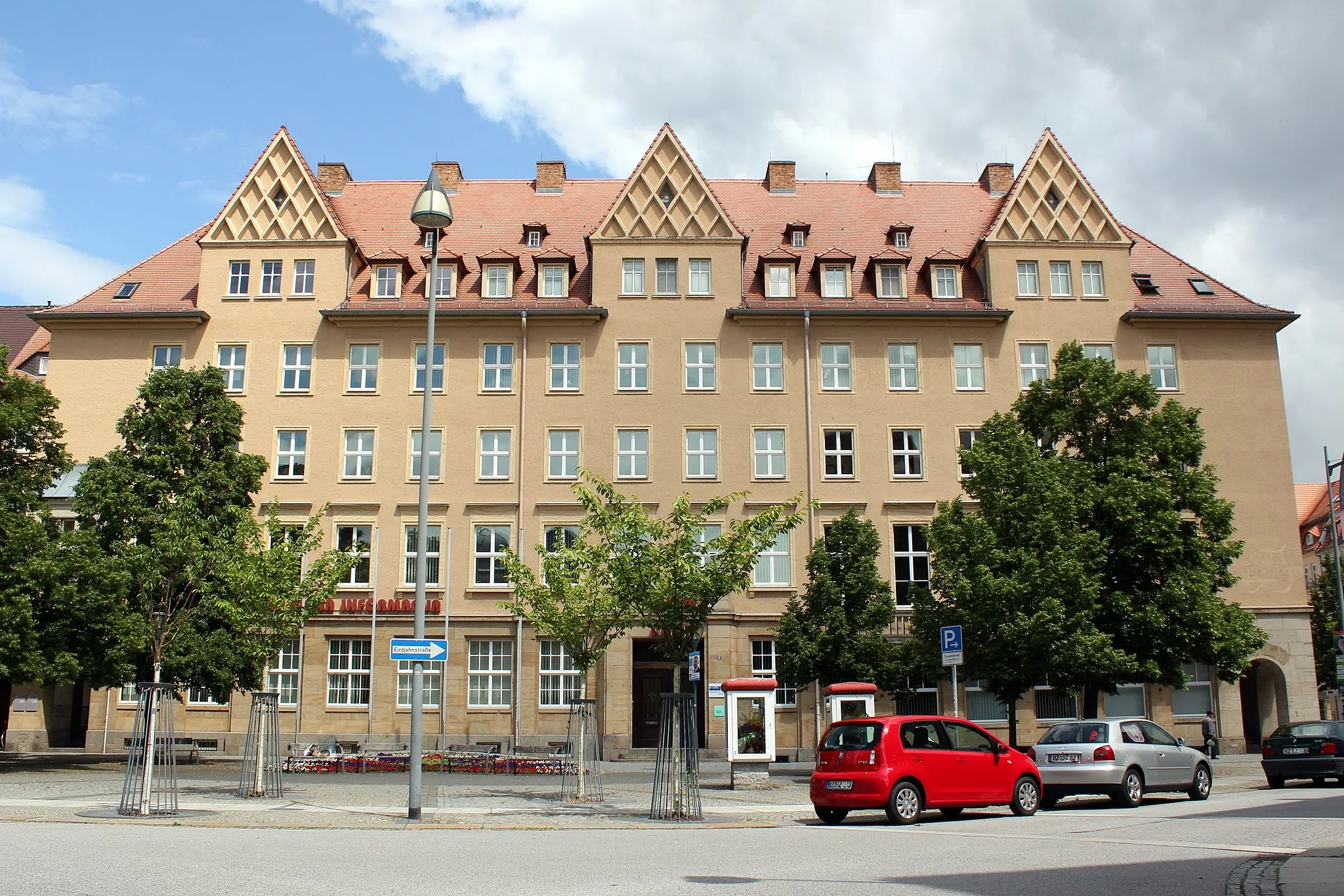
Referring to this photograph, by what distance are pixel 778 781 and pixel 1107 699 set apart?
16.1 m

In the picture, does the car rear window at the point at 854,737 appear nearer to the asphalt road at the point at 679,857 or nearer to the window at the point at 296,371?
the asphalt road at the point at 679,857

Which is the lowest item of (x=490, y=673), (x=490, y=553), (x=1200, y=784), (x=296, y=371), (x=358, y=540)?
(x=1200, y=784)

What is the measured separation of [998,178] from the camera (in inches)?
1839

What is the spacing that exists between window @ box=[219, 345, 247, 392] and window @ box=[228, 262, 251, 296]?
6.32 feet

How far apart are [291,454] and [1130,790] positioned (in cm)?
2773

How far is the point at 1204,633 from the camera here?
27859 millimetres

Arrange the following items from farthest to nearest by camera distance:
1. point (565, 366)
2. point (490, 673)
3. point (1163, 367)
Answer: point (1163, 367) → point (565, 366) → point (490, 673)

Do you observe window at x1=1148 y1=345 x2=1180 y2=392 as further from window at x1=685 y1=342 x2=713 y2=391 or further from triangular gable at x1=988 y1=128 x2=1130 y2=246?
window at x1=685 y1=342 x2=713 y2=391

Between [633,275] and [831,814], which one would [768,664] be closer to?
[633,275]

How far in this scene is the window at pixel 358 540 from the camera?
37556 millimetres

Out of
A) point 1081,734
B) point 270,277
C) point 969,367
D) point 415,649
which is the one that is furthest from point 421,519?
point 969,367

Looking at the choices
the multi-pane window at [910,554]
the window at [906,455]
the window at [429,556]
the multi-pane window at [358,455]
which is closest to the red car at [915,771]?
the multi-pane window at [910,554]

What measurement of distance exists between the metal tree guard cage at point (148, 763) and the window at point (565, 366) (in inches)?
825

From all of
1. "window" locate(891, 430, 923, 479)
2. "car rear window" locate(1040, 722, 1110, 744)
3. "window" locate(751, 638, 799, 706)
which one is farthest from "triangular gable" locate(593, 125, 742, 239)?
"car rear window" locate(1040, 722, 1110, 744)
